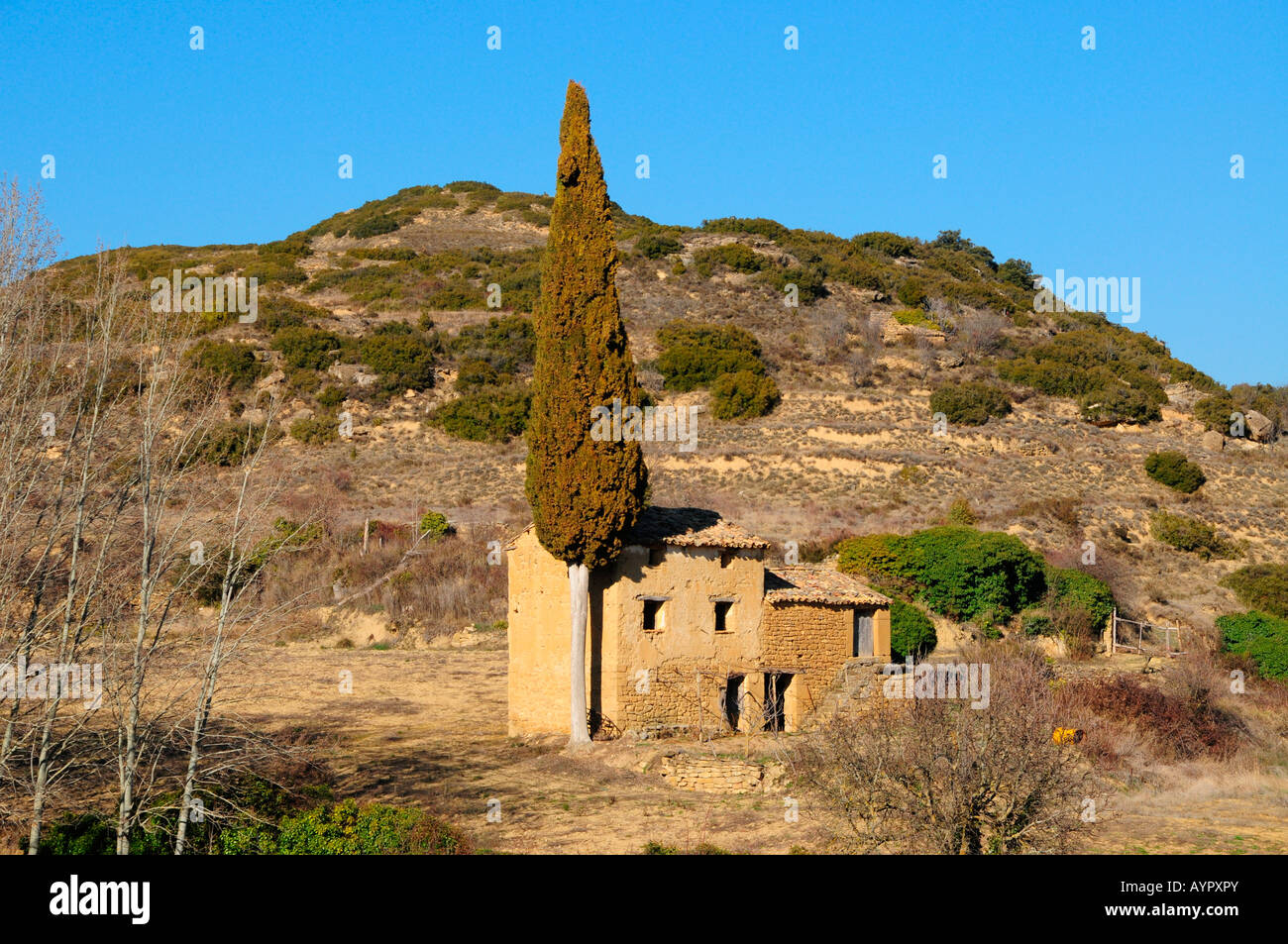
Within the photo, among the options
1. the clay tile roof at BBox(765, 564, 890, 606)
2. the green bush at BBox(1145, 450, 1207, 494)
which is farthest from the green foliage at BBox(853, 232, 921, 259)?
the clay tile roof at BBox(765, 564, 890, 606)

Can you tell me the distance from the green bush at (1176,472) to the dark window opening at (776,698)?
31381 millimetres

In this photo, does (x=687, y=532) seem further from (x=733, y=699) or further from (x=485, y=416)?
(x=485, y=416)

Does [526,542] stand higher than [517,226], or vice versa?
[517,226]

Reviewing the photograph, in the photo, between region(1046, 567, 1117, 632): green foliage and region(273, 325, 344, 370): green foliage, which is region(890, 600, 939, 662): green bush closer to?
region(1046, 567, 1117, 632): green foliage

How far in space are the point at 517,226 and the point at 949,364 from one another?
1614 inches

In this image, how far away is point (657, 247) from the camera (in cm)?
7575

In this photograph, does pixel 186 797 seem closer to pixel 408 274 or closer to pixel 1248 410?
pixel 1248 410

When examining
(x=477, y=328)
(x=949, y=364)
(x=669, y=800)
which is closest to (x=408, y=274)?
(x=477, y=328)

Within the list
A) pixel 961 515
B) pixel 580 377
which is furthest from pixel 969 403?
pixel 580 377

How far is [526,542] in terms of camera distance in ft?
75.3
